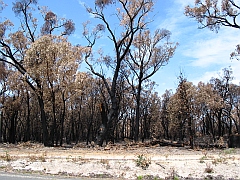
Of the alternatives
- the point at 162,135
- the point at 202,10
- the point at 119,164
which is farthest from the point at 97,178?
the point at 162,135

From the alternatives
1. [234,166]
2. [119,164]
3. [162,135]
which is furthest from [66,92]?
[162,135]

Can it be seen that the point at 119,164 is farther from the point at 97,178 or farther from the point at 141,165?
the point at 97,178

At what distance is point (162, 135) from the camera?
7094 centimetres

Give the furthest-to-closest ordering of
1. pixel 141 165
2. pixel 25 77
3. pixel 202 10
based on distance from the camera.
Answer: pixel 25 77 < pixel 202 10 < pixel 141 165

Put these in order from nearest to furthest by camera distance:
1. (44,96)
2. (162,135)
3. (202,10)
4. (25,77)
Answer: (202,10) → (25,77) → (44,96) → (162,135)

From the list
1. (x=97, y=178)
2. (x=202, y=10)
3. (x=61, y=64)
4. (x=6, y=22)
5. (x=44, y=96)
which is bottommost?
(x=97, y=178)

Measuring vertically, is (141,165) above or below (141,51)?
below

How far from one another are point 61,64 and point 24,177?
52.8 ft

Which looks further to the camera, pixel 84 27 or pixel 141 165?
pixel 84 27

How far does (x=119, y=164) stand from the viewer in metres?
10.3

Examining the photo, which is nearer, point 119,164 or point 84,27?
point 119,164

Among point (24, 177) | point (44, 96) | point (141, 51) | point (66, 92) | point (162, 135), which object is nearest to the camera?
point (24, 177)

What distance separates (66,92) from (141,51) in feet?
33.8

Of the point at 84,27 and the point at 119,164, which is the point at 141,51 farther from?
the point at 119,164
